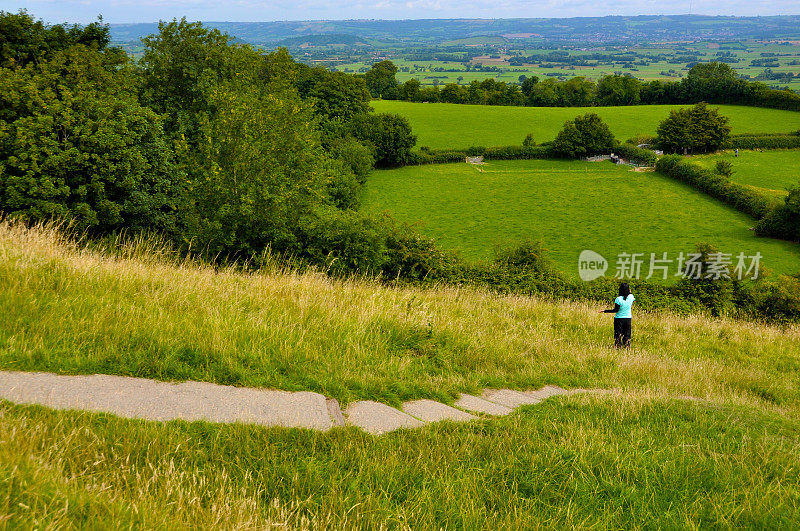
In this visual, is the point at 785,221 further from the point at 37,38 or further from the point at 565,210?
the point at 37,38

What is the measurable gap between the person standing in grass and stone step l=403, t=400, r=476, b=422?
7454 mm

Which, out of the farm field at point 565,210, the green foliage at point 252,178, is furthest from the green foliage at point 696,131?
the green foliage at point 252,178

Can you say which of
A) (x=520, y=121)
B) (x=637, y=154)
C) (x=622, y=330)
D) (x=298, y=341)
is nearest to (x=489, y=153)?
(x=520, y=121)

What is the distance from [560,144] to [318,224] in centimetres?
8753

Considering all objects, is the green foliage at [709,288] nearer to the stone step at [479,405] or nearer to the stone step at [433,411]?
the stone step at [479,405]

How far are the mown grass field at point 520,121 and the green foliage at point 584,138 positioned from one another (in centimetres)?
866

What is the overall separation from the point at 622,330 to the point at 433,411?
8.04 m

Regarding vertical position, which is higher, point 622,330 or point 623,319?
point 623,319

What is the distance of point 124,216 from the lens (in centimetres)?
2769

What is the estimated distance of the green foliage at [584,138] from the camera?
98.0 meters

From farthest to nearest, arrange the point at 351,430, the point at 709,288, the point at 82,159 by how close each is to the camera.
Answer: the point at 709,288
the point at 82,159
the point at 351,430

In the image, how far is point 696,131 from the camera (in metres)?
95.3

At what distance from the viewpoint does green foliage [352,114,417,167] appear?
88625 millimetres

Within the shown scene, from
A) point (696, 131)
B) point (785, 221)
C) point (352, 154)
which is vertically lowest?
point (785, 221)
